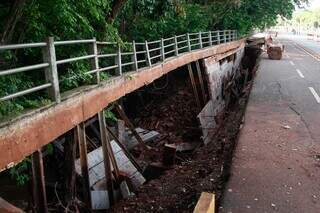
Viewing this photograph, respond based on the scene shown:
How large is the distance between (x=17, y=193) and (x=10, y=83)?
299 centimetres

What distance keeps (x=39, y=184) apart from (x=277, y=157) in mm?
4573

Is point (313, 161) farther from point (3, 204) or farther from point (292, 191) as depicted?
point (3, 204)

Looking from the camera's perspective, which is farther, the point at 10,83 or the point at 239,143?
the point at 239,143

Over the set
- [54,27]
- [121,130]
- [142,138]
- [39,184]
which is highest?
[54,27]

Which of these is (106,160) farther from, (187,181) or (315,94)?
(315,94)

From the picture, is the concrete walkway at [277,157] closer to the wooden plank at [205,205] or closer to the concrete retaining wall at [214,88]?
the concrete retaining wall at [214,88]

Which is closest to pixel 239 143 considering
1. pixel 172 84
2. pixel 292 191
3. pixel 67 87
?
pixel 292 191

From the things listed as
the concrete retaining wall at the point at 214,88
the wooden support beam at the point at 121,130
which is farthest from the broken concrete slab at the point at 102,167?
the concrete retaining wall at the point at 214,88

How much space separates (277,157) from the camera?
28.1 feet

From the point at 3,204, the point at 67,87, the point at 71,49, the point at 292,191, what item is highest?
the point at 71,49

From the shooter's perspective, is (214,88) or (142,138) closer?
(142,138)

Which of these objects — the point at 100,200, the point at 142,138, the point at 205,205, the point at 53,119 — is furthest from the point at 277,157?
the point at 142,138

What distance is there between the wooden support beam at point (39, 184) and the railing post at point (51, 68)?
886mm

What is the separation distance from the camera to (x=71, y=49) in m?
9.93
